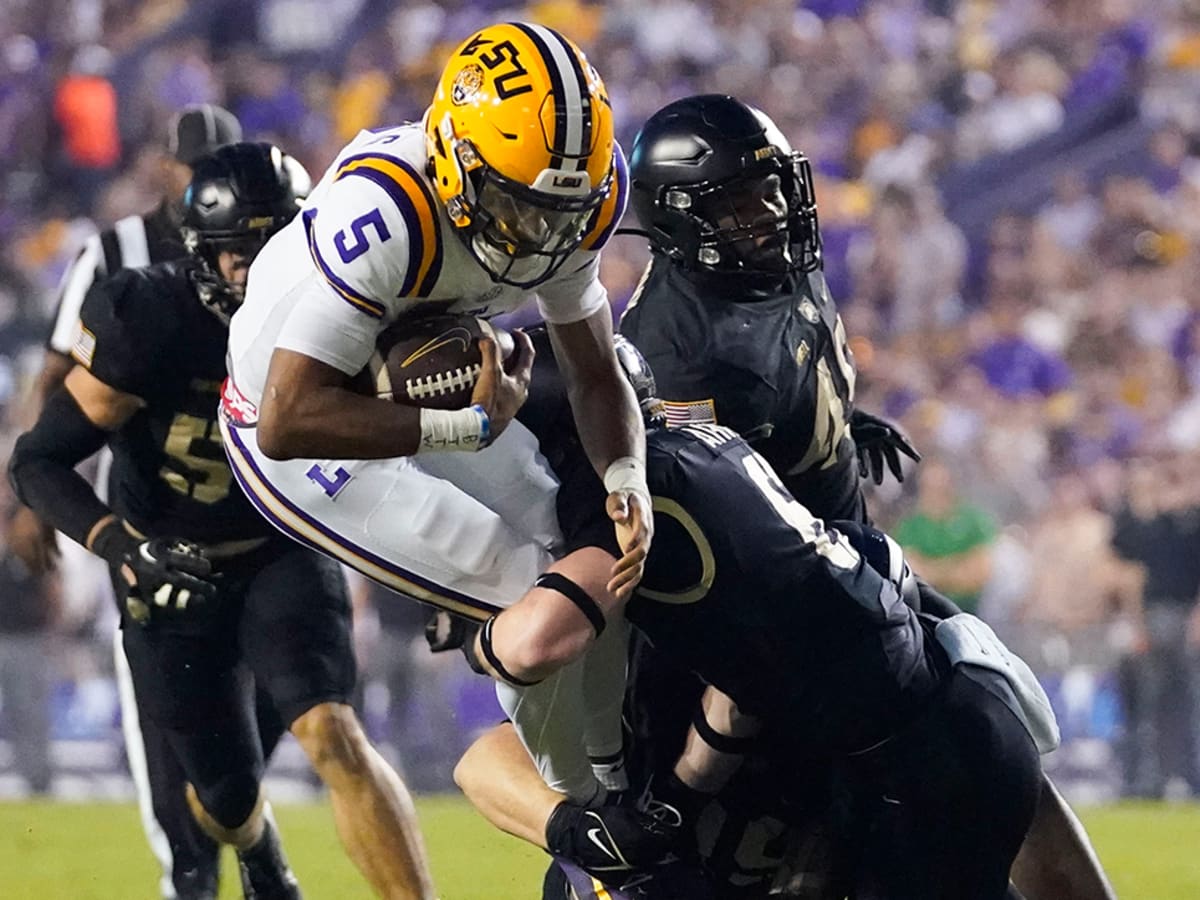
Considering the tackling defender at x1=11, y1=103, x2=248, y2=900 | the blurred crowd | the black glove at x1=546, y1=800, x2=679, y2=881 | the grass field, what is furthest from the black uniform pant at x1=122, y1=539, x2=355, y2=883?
the blurred crowd

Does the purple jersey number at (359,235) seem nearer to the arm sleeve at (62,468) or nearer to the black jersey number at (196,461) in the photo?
the black jersey number at (196,461)

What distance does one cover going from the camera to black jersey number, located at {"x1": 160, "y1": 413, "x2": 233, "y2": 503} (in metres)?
5.11

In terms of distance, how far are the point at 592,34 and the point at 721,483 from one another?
377 inches

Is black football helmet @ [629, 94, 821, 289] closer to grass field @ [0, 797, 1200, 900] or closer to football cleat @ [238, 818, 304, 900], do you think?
football cleat @ [238, 818, 304, 900]

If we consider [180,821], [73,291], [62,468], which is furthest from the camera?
[73,291]

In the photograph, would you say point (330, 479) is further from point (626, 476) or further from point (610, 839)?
point (610, 839)

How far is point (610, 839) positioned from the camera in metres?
3.95

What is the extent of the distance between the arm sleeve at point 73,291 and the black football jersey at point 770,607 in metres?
2.49

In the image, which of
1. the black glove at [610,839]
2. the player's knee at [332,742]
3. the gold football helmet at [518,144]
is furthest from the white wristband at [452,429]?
the player's knee at [332,742]

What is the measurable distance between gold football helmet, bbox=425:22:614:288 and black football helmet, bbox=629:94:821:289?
2.88 feet

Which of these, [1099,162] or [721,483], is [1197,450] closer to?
[1099,162]

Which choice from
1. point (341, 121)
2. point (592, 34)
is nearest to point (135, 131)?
point (341, 121)

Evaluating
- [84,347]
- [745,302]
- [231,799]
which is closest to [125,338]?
[84,347]

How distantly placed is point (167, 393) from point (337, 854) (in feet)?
9.49
